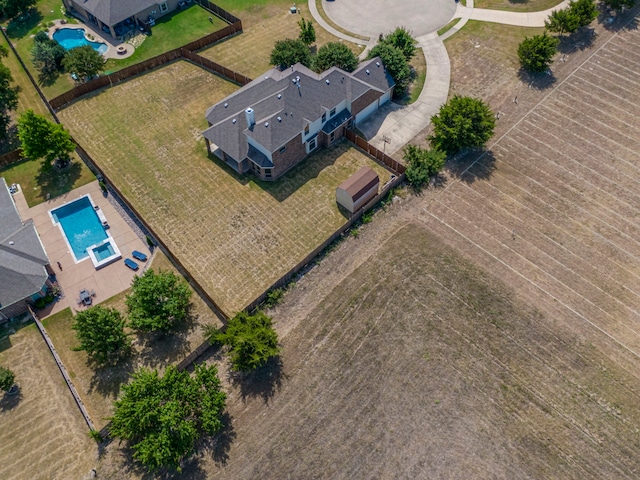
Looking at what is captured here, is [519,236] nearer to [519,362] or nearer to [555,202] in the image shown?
[555,202]

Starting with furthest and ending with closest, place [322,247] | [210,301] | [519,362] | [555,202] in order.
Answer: [555,202] < [322,247] < [210,301] < [519,362]

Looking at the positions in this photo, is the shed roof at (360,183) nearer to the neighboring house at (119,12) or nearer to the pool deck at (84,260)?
the pool deck at (84,260)

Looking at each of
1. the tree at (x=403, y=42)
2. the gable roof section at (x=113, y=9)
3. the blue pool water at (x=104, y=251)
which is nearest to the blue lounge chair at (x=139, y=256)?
the blue pool water at (x=104, y=251)

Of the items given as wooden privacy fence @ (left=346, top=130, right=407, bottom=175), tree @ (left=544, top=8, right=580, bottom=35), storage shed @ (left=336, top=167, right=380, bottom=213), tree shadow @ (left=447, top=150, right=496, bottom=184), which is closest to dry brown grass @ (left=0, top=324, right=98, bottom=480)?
storage shed @ (left=336, top=167, right=380, bottom=213)

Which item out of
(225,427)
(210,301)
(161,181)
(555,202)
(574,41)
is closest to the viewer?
(225,427)

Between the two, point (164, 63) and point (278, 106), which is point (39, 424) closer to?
point (278, 106)

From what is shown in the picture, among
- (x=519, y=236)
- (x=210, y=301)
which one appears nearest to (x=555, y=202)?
(x=519, y=236)

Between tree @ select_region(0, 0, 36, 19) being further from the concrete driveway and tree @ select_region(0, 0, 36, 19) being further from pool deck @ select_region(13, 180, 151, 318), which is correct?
the concrete driveway
